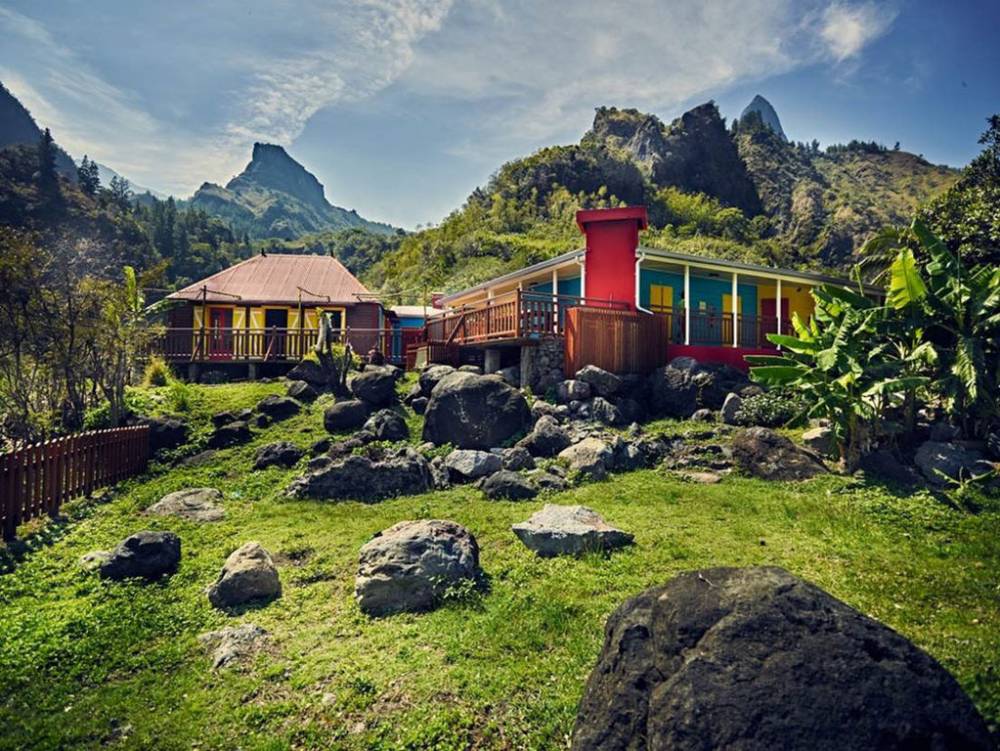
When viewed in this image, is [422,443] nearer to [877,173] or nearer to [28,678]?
[28,678]

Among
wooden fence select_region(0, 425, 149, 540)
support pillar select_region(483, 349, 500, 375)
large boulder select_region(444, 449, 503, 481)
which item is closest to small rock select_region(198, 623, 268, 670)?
wooden fence select_region(0, 425, 149, 540)

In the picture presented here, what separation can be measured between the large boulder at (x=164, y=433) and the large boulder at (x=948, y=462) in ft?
52.7

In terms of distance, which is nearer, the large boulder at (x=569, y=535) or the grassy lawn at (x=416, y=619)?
the grassy lawn at (x=416, y=619)

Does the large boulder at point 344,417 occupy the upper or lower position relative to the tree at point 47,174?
lower

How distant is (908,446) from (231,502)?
43.1 ft

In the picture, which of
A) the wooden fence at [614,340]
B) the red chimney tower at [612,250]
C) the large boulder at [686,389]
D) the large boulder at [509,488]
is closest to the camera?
the large boulder at [509,488]

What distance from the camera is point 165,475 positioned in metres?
12.2

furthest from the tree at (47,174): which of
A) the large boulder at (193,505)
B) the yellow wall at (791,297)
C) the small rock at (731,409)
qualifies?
the small rock at (731,409)

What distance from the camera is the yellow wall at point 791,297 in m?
24.0

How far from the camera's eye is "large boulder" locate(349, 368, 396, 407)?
15.9m

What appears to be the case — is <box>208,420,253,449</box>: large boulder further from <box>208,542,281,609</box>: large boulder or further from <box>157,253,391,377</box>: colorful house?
<box>157,253,391,377</box>: colorful house

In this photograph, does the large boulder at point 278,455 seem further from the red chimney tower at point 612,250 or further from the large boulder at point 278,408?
the red chimney tower at point 612,250

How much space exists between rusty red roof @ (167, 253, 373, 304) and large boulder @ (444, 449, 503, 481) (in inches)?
664

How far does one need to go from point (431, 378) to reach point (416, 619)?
11.2m
